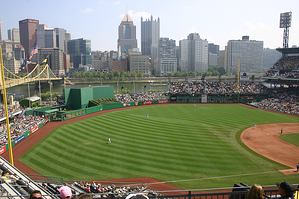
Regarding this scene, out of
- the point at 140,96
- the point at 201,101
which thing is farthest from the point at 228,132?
the point at 140,96

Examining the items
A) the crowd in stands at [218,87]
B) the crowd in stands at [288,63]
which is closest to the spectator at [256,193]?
the crowd in stands at [218,87]

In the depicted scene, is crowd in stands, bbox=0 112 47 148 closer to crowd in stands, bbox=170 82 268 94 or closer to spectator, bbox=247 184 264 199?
spectator, bbox=247 184 264 199

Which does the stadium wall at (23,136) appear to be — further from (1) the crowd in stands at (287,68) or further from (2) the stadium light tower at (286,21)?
(2) the stadium light tower at (286,21)

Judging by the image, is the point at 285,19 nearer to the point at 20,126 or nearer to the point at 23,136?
the point at 20,126

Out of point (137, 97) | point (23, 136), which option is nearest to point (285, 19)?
point (137, 97)

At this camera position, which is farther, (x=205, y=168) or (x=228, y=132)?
(x=228, y=132)

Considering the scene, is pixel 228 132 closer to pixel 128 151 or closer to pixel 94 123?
pixel 128 151

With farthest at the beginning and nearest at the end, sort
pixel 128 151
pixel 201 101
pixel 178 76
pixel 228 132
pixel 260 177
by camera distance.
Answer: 1. pixel 178 76
2. pixel 201 101
3. pixel 228 132
4. pixel 128 151
5. pixel 260 177
